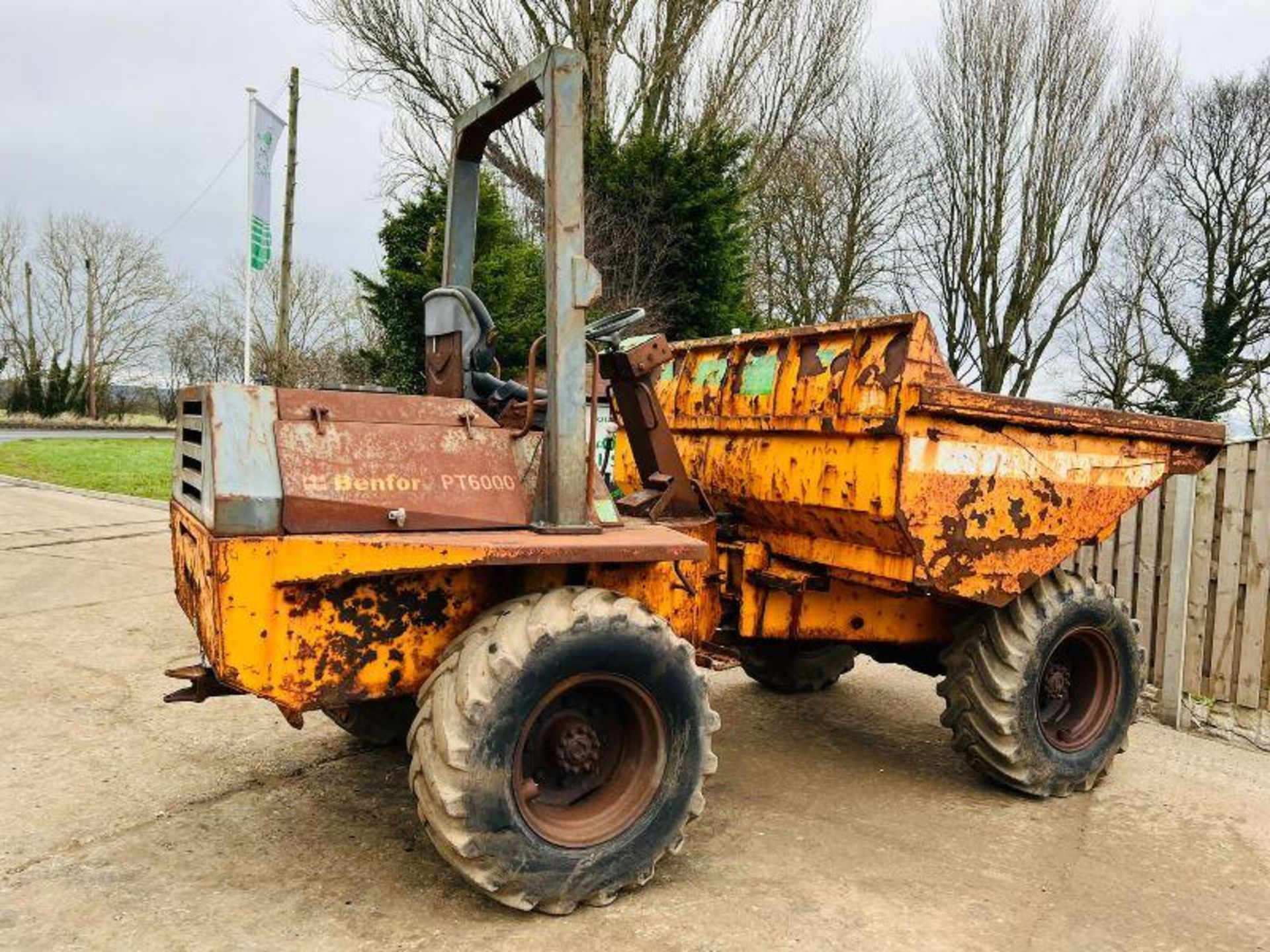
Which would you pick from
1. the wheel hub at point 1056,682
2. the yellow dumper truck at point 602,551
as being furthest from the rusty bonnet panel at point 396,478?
the wheel hub at point 1056,682

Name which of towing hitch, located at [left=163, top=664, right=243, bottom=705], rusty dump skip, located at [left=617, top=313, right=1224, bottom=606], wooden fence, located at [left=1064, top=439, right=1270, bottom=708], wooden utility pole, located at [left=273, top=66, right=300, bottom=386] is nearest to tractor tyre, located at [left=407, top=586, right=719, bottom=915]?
towing hitch, located at [left=163, top=664, right=243, bottom=705]

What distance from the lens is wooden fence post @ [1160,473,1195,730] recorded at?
19.1 feet

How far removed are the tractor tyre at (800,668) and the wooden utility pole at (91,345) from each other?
126 ft

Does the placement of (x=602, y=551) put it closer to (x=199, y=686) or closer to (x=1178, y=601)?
(x=199, y=686)

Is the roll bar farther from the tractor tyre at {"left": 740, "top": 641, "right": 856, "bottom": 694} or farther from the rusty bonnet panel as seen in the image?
the tractor tyre at {"left": 740, "top": 641, "right": 856, "bottom": 694}

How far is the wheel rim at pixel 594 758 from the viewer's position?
332 centimetres

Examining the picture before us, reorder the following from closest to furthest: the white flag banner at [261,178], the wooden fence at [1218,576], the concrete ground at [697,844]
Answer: the concrete ground at [697,844] → the wooden fence at [1218,576] → the white flag banner at [261,178]

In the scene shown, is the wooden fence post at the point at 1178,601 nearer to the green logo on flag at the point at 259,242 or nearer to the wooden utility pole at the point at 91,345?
the green logo on flag at the point at 259,242

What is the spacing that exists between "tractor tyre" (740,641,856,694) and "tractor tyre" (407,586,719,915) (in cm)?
233

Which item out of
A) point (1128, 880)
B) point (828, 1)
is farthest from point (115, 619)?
point (828, 1)

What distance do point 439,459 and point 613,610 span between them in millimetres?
741

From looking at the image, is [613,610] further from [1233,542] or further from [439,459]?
[1233,542]

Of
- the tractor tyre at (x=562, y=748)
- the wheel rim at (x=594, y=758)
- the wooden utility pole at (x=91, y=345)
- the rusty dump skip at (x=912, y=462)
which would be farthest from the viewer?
the wooden utility pole at (x=91, y=345)

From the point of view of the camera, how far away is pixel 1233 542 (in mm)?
5855
